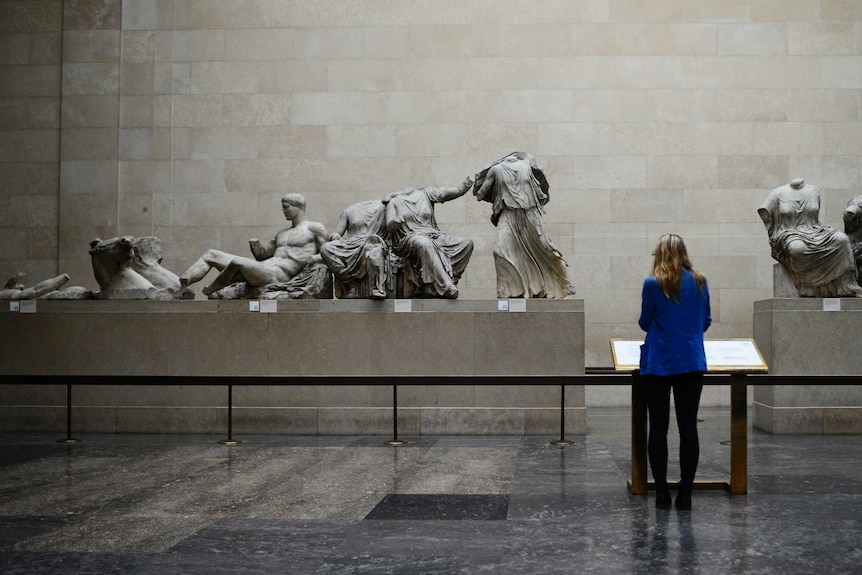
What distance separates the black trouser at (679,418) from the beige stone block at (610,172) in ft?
28.0

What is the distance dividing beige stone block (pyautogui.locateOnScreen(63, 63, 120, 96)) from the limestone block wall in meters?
0.03

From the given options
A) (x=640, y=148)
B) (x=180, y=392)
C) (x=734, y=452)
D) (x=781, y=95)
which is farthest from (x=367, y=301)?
(x=781, y=95)

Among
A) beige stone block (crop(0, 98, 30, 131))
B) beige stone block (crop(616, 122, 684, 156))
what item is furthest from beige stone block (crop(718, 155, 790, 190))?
beige stone block (crop(0, 98, 30, 131))

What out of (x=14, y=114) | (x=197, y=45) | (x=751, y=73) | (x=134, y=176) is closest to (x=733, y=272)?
(x=751, y=73)

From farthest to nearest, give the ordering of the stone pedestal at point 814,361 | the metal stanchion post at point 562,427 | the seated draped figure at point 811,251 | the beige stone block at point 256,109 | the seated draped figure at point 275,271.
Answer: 1. the beige stone block at point 256,109
2. the seated draped figure at point 275,271
3. the seated draped figure at point 811,251
4. the stone pedestal at point 814,361
5. the metal stanchion post at point 562,427

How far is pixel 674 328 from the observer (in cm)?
590

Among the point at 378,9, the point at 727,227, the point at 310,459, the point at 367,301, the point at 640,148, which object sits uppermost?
the point at 378,9

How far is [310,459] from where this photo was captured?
27.7 ft

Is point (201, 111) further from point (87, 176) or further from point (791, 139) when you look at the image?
point (791, 139)

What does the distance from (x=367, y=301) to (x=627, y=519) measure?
5428 mm

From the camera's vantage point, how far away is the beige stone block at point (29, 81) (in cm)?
1502

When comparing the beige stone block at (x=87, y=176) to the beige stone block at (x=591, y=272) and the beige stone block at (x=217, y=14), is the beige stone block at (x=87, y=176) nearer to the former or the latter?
the beige stone block at (x=217, y=14)

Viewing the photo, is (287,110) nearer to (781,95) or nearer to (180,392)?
(180,392)

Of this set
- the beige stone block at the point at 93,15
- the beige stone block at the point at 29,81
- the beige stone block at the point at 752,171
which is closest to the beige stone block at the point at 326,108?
the beige stone block at the point at 93,15
